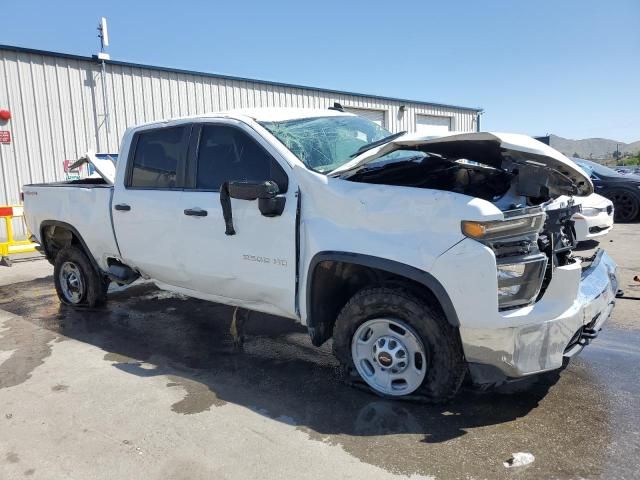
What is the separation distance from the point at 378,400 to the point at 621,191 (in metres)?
11.4

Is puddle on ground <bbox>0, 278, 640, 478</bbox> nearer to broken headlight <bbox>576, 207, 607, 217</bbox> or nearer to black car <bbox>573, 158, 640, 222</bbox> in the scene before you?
broken headlight <bbox>576, 207, 607, 217</bbox>

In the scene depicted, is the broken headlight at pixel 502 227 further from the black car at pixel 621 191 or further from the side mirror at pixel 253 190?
the black car at pixel 621 191

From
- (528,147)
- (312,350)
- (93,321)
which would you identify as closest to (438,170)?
(528,147)

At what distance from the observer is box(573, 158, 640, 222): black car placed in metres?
12.4

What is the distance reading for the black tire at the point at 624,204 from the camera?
12.4 m

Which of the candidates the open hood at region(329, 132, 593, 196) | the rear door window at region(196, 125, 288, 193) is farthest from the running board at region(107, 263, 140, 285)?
the open hood at region(329, 132, 593, 196)

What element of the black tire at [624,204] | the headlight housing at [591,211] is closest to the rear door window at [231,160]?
the headlight housing at [591,211]

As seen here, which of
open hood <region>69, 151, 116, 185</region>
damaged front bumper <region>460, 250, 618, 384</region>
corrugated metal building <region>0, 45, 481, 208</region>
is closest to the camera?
damaged front bumper <region>460, 250, 618, 384</region>

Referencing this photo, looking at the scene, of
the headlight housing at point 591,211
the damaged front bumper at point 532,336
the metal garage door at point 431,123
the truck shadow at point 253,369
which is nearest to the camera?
the damaged front bumper at point 532,336

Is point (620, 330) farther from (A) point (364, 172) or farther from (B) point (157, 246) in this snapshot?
(B) point (157, 246)

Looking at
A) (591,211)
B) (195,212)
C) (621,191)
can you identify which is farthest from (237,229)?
(621,191)

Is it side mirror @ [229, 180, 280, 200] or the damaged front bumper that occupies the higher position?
side mirror @ [229, 180, 280, 200]

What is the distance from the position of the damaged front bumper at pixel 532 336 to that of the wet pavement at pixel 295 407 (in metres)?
0.40

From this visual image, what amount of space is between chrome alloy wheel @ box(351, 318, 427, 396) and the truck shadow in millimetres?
138
